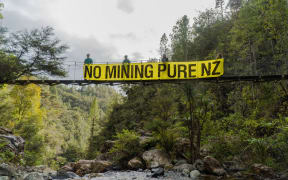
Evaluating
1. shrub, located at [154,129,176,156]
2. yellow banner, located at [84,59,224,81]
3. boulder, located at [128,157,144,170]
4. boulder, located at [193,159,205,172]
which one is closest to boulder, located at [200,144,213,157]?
shrub, located at [154,129,176,156]

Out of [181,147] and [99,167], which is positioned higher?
[181,147]

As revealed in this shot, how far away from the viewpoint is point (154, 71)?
8789 mm

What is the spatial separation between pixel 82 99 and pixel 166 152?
404 feet

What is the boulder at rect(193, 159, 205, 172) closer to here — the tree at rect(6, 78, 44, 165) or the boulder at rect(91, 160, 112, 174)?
the boulder at rect(91, 160, 112, 174)

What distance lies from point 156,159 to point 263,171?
198 inches

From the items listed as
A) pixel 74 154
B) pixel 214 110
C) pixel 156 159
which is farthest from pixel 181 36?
pixel 74 154

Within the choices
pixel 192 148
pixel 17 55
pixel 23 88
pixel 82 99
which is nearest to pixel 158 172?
pixel 192 148

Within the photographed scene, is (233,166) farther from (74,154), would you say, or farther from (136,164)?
(74,154)

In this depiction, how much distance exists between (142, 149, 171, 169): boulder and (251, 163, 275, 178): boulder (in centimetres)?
400

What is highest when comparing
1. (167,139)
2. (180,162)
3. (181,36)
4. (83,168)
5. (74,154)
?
(181,36)

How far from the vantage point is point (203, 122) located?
9.63m

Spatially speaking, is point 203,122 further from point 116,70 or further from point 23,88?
point 23,88

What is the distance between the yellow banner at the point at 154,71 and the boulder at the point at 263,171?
3.95m

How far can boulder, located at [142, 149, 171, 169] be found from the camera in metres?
9.90
